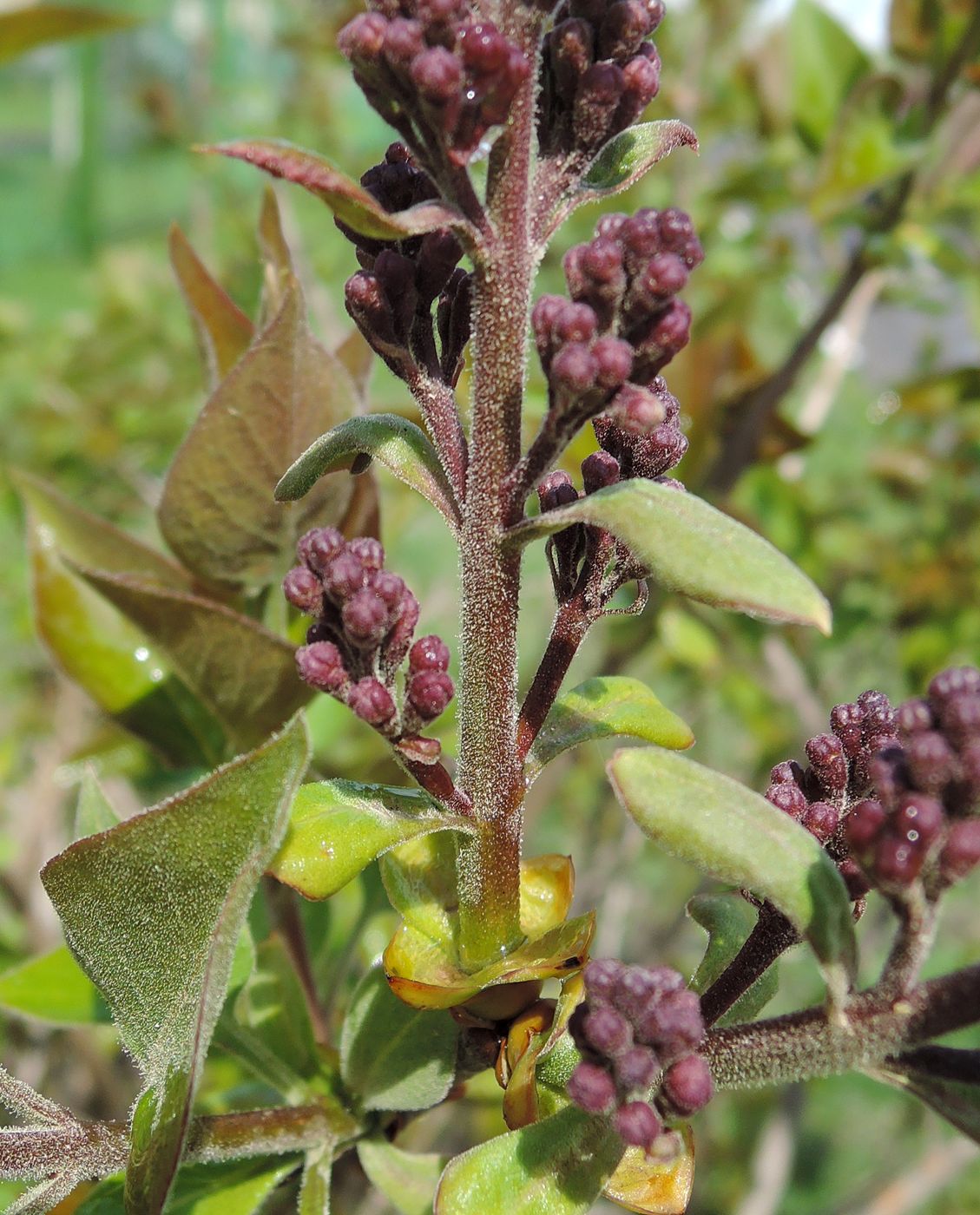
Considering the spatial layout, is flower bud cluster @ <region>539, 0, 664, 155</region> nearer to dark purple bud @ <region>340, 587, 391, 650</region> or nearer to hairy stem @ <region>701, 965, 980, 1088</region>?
dark purple bud @ <region>340, 587, 391, 650</region>

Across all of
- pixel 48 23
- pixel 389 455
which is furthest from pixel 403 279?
pixel 48 23

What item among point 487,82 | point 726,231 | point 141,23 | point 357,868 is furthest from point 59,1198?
point 726,231

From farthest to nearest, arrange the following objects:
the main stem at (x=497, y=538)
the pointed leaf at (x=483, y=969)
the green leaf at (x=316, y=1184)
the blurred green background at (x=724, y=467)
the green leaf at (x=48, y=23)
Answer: the green leaf at (x=48, y=23) < the blurred green background at (x=724, y=467) < the green leaf at (x=316, y=1184) < the pointed leaf at (x=483, y=969) < the main stem at (x=497, y=538)

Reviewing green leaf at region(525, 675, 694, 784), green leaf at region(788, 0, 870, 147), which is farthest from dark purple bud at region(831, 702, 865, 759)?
green leaf at region(788, 0, 870, 147)

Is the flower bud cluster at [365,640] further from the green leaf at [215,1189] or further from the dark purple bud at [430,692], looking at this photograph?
the green leaf at [215,1189]

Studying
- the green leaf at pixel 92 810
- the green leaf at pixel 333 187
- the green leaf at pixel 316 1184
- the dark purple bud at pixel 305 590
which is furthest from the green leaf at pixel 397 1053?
the green leaf at pixel 333 187

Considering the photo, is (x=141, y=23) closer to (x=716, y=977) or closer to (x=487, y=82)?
(x=487, y=82)
